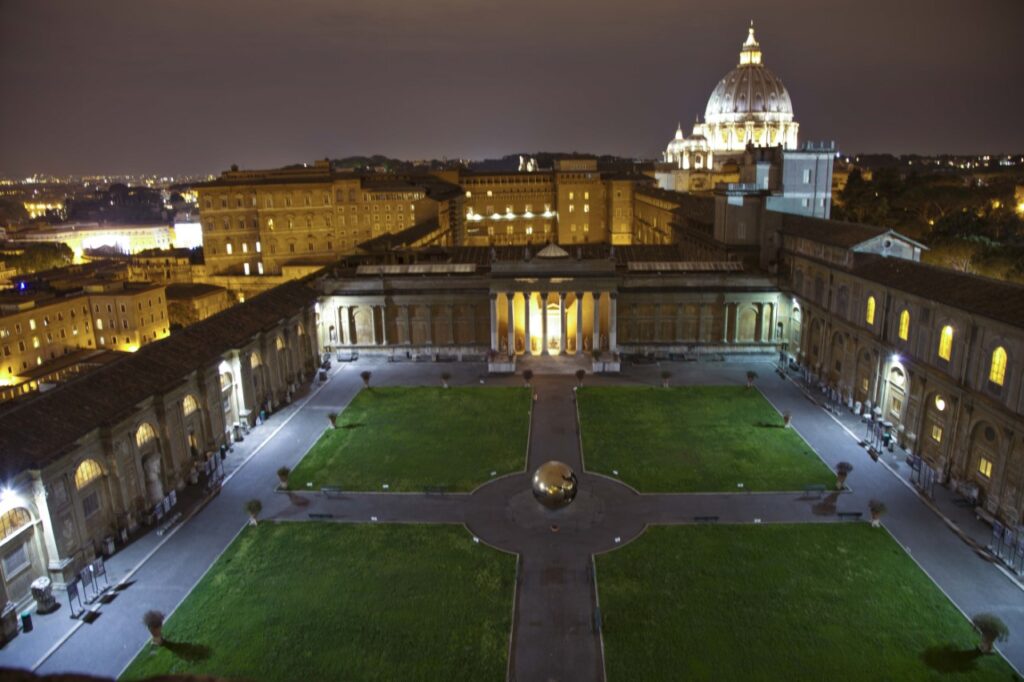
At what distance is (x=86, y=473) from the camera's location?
34844 millimetres

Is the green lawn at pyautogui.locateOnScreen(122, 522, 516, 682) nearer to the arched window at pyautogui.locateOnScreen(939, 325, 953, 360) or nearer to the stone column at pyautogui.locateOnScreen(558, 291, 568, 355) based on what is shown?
the arched window at pyautogui.locateOnScreen(939, 325, 953, 360)

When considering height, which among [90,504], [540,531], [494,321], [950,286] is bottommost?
[540,531]

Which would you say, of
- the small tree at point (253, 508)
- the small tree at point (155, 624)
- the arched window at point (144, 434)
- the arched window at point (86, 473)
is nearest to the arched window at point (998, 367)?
the small tree at point (253, 508)

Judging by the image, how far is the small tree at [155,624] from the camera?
27.3 m

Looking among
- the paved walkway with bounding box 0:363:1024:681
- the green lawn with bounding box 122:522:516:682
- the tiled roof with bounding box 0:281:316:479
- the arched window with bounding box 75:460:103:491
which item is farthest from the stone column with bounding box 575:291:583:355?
the arched window with bounding box 75:460:103:491

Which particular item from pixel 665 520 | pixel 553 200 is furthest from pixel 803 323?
pixel 553 200

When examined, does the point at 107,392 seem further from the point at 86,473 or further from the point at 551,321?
the point at 551,321

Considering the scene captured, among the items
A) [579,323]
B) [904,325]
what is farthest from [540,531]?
[579,323]

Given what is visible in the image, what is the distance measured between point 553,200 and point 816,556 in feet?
399

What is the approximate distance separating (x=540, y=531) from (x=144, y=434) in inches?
938

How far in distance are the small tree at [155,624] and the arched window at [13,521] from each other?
8.02 m

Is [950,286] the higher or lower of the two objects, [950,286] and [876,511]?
the higher

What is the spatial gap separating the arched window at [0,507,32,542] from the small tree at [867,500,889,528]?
4157cm

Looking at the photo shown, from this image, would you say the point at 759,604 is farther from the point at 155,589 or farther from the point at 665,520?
the point at 155,589
